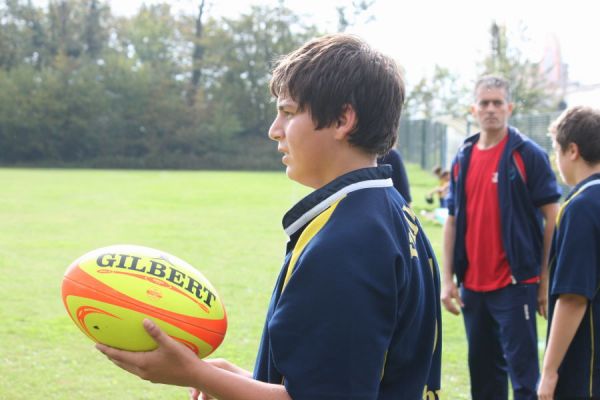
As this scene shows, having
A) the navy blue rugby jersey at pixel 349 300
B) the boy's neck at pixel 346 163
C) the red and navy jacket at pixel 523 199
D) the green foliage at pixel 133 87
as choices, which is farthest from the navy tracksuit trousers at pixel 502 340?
the green foliage at pixel 133 87

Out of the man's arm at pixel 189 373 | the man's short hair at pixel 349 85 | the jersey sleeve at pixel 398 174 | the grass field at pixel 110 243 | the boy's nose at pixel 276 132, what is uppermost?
the man's short hair at pixel 349 85

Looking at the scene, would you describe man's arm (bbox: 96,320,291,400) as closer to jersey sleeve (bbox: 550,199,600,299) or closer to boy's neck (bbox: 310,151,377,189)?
boy's neck (bbox: 310,151,377,189)

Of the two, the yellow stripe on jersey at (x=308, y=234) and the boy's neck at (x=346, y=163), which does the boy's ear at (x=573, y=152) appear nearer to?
the boy's neck at (x=346, y=163)

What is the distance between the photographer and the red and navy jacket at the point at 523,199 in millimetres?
4746

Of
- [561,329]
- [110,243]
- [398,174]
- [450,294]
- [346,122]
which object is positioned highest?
[346,122]

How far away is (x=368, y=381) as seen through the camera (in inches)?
68.7

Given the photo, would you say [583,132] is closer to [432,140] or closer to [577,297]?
[577,297]

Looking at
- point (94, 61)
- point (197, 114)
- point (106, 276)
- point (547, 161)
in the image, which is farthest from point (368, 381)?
point (94, 61)

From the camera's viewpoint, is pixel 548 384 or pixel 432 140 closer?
pixel 548 384

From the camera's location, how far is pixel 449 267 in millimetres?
5164

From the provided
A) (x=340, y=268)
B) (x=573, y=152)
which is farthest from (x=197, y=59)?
(x=340, y=268)

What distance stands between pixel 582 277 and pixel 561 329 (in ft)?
0.84

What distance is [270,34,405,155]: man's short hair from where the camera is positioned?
75.2 inches

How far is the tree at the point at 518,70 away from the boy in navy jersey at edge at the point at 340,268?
125 feet
